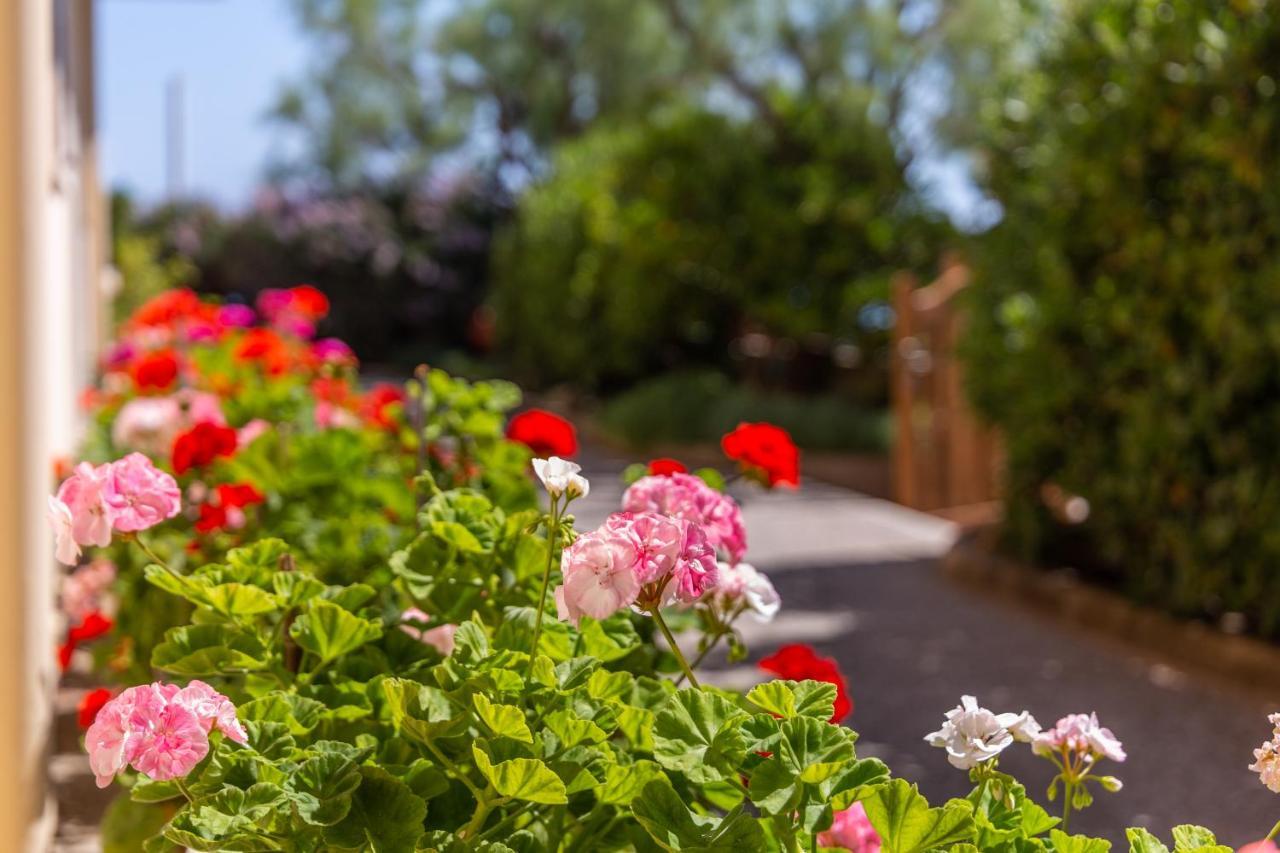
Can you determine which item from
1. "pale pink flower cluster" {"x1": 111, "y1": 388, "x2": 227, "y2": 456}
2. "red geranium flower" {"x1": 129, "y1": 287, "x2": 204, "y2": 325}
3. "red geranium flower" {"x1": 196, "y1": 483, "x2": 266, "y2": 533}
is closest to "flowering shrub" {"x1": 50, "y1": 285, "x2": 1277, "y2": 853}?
"red geranium flower" {"x1": 196, "y1": 483, "x2": 266, "y2": 533}

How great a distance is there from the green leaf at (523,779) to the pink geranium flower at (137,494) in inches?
32.1

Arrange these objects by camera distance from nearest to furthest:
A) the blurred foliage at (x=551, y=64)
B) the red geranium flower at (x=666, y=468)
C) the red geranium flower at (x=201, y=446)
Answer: the red geranium flower at (x=666, y=468) < the red geranium flower at (x=201, y=446) < the blurred foliage at (x=551, y=64)

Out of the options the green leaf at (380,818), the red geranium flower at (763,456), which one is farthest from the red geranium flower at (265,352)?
the green leaf at (380,818)

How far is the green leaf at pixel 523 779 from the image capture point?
1.70 m

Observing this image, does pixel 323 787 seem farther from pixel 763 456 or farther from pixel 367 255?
pixel 367 255

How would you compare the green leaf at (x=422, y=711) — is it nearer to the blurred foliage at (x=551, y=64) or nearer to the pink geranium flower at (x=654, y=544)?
the pink geranium flower at (x=654, y=544)

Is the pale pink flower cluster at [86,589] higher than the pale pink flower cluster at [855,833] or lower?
lower

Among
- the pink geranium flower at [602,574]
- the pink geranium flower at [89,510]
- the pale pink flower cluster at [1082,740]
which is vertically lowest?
the pale pink flower cluster at [1082,740]

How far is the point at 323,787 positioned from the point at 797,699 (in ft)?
2.01

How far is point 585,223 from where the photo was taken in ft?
54.2

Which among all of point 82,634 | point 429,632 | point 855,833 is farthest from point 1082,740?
point 82,634

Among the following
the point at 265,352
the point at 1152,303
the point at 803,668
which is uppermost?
the point at 1152,303

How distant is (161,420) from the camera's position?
432cm

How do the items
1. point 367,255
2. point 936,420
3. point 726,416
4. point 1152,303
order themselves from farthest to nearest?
point 367,255 → point 726,416 → point 936,420 → point 1152,303
